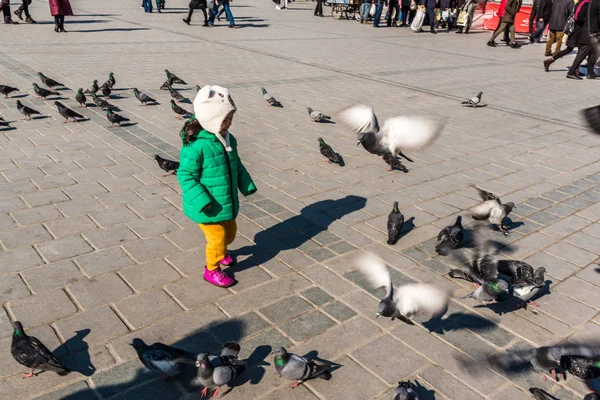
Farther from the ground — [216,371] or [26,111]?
[26,111]

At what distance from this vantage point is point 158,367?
3.19 metres

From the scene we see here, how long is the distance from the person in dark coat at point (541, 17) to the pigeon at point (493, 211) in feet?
54.4

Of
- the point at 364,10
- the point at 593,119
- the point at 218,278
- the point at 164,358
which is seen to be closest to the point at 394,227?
the point at 218,278

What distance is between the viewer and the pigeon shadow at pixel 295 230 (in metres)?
4.91

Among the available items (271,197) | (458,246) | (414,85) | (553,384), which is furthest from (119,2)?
(553,384)

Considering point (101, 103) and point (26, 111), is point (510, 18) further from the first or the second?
point (26, 111)

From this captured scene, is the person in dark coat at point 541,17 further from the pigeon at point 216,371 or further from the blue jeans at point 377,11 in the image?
the pigeon at point 216,371

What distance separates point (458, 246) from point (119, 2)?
102ft

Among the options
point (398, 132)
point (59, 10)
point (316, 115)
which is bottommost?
point (316, 115)

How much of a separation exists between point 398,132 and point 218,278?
304 cm

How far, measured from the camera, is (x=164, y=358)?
3.19m

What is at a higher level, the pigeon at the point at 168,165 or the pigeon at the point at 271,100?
the pigeon at the point at 271,100

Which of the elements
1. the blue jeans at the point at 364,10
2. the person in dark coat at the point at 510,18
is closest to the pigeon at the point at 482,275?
the person in dark coat at the point at 510,18

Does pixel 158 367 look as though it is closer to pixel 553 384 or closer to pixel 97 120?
pixel 553 384
